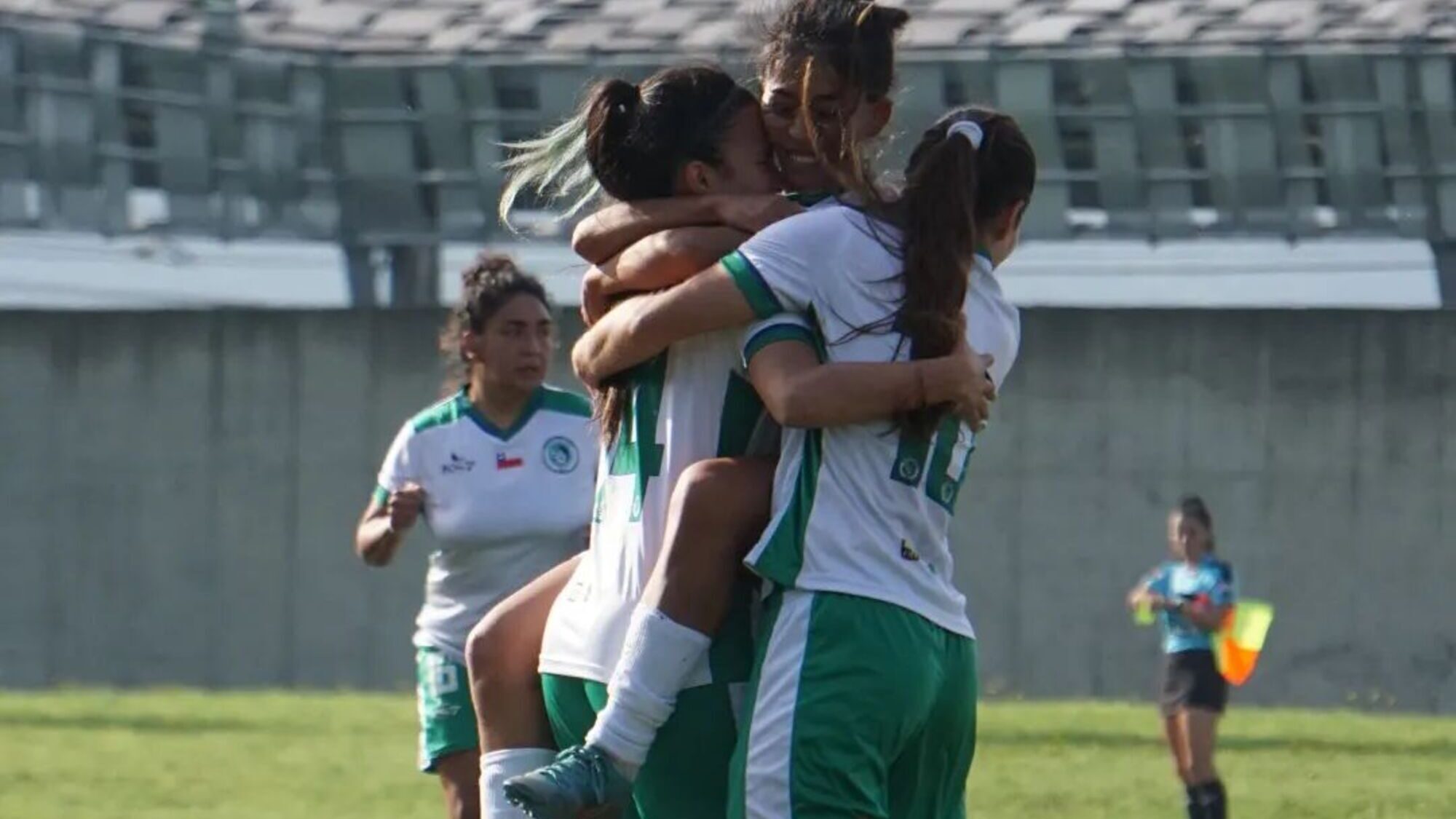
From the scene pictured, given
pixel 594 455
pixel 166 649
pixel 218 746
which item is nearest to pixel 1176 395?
pixel 166 649

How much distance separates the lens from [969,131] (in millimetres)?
4211

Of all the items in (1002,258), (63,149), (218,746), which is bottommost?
(218,746)

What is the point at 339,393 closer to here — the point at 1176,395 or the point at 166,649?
the point at 166,649

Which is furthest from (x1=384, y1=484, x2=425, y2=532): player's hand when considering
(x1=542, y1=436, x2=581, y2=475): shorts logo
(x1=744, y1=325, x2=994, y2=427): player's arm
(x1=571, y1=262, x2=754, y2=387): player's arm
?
(x1=744, y1=325, x2=994, y2=427): player's arm

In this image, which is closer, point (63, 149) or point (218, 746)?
point (218, 746)

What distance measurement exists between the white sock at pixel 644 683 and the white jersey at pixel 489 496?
344 cm

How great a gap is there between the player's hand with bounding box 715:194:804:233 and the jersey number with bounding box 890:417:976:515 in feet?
1.29

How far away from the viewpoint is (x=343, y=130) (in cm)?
2750

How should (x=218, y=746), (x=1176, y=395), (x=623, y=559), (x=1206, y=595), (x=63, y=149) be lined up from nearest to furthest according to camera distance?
(x=623, y=559) → (x=1206, y=595) → (x=218, y=746) → (x=1176, y=395) → (x=63, y=149)

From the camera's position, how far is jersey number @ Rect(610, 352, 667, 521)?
4375 millimetres

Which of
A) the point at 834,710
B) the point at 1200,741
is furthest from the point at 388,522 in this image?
the point at 1200,741

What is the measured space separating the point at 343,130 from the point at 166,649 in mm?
5845

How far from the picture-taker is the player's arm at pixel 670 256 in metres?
4.29

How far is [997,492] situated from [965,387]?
19029 millimetres
